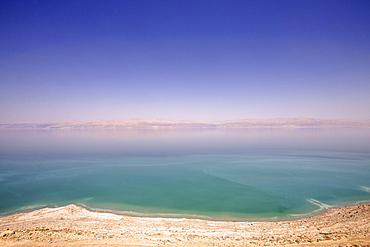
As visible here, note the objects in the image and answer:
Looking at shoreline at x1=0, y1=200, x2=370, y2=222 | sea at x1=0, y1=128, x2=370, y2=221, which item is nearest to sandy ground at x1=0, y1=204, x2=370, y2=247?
shoreline at x1=0, y1=200, x2=370, y2=222

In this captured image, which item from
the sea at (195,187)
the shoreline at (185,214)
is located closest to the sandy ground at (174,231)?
the shoreline at (185,214)

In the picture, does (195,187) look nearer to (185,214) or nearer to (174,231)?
(185,214)

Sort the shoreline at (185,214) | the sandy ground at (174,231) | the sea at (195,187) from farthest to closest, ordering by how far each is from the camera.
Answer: the sea at (195,187) < the shoreline at (185,214) < the sandy ground at (174,231)

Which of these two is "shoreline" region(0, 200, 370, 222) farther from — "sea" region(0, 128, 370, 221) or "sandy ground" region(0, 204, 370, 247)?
"sandy ground" region(0, 204, 370, 247)

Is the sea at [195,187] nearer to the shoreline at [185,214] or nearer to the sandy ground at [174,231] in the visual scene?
the shoreline at [185,214]

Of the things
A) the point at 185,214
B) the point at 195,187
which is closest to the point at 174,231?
the point at 185,214

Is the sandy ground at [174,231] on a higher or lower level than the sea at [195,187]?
higher

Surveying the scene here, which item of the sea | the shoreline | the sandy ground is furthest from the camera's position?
the sea

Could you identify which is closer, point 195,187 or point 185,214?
point 185,214
